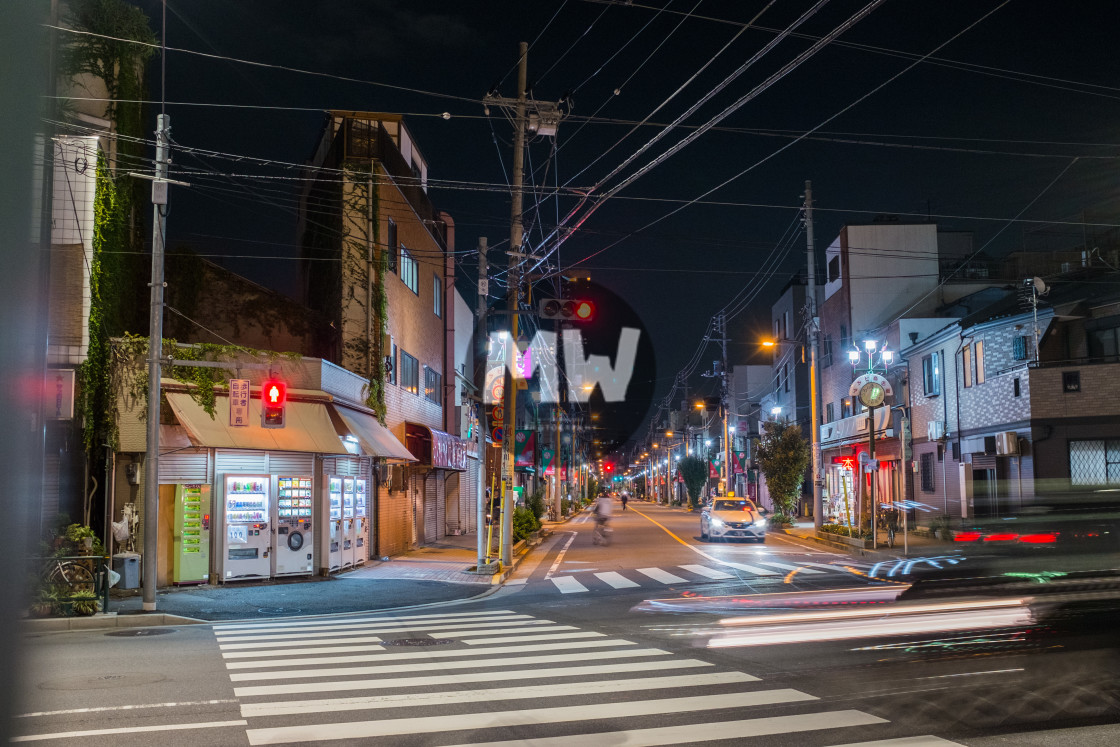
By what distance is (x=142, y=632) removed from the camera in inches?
543

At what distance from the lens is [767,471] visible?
42031 mm

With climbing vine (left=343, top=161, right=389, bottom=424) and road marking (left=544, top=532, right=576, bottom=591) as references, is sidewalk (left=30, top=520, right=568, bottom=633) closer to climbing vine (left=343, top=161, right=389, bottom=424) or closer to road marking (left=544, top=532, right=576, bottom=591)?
road marking (left=544, top=532, right=576, bottom=591)

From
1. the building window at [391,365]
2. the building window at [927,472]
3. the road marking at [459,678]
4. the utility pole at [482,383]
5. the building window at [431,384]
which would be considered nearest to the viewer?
the road marking at [459,678]

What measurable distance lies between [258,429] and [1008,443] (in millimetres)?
22185

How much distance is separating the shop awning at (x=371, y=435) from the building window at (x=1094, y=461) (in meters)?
19.7

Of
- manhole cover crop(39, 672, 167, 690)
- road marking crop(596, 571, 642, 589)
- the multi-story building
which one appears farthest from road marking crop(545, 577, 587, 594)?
manhole cover crop(39, 672, 167, 690)

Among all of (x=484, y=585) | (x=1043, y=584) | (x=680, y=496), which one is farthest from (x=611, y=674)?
(x=680, y=496)

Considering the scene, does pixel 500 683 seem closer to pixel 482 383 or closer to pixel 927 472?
pixel 482 383

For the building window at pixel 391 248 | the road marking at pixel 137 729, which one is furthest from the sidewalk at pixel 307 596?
the building window at pixel 391 248

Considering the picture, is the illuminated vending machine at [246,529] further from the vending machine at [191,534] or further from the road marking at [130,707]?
the road marking at [130,707]

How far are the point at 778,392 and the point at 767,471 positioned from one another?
23442 mm

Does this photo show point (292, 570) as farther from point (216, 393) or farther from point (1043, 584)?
point (1043, 584)

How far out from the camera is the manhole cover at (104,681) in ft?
30.5

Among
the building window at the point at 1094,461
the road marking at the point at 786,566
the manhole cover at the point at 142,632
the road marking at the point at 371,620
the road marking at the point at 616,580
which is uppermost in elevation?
the building window at the point at 1094,461
